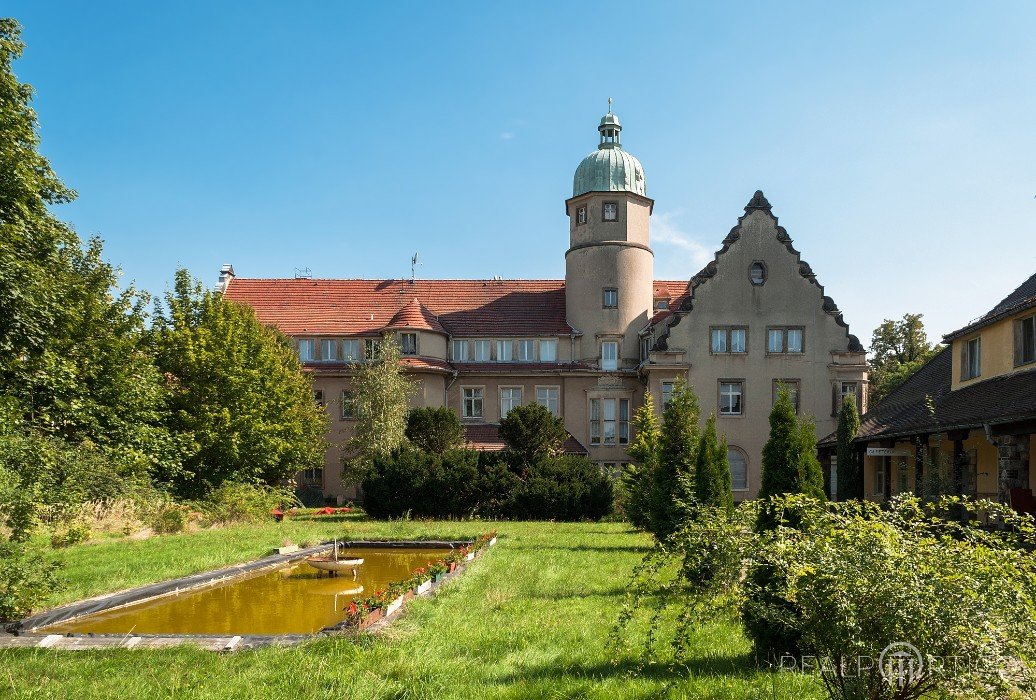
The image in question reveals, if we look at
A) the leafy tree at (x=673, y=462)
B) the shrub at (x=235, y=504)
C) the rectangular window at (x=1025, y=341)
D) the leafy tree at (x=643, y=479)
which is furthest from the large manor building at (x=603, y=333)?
the rectangular window at (x=1025, y=341)

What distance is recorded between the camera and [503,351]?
44375 mm

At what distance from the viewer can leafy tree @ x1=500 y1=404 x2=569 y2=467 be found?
32.6 m

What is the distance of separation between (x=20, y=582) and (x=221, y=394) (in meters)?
22.0

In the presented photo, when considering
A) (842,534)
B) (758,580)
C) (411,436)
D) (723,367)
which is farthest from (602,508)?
(842,534)

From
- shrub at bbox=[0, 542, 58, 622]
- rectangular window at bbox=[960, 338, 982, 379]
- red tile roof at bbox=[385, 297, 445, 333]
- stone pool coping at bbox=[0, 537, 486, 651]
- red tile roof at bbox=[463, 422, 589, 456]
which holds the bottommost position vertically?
stone pool coping at bbox=[0, 537, 486, 651]

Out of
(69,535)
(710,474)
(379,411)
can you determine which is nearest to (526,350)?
(379,411)

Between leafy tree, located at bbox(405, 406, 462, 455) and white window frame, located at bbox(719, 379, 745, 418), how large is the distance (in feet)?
43.8

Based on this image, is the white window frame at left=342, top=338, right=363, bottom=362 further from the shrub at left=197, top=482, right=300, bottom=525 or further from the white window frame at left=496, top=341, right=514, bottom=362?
the shrub at left=197, top=482, right=300, bottom=525

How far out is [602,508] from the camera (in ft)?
104

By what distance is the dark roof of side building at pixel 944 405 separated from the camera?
17.6m

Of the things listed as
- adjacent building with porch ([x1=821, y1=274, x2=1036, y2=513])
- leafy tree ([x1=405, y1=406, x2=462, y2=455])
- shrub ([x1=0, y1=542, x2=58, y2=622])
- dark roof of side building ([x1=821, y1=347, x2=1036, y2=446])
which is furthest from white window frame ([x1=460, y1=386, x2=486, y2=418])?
shrub ([x1=0, y1=542, x2=58, y2=622])

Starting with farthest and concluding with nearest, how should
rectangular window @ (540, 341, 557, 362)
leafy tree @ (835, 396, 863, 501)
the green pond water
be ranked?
1. rectangular window @ (540, 341, 557, 362)
2. leafy tree @ (835, 396, 863, 501)
3. the green pond water

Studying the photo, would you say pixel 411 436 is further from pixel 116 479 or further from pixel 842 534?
pixel 842 534

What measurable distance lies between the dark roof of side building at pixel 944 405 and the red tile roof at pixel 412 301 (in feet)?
62.8
